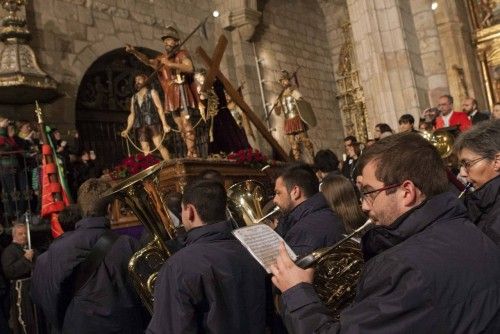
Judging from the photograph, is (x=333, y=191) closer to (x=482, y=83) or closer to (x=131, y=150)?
(x=131, y=150)

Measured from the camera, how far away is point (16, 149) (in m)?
8.28

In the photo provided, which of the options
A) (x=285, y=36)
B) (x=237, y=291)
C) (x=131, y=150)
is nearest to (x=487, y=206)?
(x=237, y=291)

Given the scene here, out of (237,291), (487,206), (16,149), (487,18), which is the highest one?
(487,18)

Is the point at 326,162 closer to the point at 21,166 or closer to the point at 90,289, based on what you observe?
the point at 21,166

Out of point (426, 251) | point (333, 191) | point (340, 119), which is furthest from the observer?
point (340, 119)

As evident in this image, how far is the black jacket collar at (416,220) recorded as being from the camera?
5.03ft

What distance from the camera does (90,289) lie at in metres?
3.21

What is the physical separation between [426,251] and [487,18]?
1611 cm

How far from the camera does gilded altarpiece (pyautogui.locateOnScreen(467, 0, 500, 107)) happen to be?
15508 mm

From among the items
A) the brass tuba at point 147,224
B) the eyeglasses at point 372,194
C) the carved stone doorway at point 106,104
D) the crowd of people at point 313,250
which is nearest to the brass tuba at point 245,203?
the crowd of people at point 313,250

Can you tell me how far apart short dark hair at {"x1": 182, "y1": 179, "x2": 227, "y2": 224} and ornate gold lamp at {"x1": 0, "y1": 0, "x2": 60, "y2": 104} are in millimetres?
6879

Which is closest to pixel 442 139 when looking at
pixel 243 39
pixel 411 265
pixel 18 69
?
pixel 411 265

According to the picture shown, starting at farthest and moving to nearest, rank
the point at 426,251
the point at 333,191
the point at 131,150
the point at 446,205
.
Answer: the point at 131,150
the point at 333,191
the point at 446,205
the point at 426,251

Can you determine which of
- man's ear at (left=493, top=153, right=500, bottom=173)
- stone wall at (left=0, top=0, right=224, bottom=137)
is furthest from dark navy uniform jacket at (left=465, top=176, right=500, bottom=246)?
stone wall at (left=0, top=0, right=224, bottom=137)
